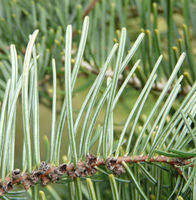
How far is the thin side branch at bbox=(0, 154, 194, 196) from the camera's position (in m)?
0.19

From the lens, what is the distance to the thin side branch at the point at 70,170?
0.19 m

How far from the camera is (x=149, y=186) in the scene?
23 centimetres

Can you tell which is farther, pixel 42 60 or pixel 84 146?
pixel 42 60

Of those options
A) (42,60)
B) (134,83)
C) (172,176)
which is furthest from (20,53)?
(172,176)

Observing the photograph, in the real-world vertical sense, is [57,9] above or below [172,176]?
above

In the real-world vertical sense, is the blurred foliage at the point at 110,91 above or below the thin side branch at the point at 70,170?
above

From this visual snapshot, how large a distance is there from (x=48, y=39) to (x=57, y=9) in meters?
0.05

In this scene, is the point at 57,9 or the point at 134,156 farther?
the point at 57,9

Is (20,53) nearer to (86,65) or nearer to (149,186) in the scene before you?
(86,65)

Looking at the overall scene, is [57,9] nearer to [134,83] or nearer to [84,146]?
[134,83]

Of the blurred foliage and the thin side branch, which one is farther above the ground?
the blurred foliage

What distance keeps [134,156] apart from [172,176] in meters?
0.03

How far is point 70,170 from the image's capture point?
0.65 ft

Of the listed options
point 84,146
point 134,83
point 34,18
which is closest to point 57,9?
point 34,18
